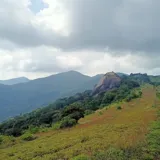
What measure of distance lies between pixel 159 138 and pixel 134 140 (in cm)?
258

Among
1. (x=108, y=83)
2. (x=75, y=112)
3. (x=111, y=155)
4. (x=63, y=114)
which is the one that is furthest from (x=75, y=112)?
(x=108, y=83)

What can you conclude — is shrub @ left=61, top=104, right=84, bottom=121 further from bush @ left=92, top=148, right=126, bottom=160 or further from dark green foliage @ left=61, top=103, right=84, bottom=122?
bush @ left=92, top=148, right=126, bottom=160

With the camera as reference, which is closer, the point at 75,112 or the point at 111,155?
the point at 111,155

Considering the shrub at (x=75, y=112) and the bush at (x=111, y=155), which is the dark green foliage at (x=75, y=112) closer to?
the shrub at (x=75, y=112)

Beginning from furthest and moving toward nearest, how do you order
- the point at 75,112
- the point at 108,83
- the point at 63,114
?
the point at 108,83, the point at 63,114, the point at 75,112

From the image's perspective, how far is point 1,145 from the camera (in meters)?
35.7

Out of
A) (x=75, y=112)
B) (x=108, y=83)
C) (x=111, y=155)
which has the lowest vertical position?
(x=111, y=155)

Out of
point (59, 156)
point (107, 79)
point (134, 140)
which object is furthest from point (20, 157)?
point (107, 79)

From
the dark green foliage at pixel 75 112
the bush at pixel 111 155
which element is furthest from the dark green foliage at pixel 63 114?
the bush at pixel 111 155

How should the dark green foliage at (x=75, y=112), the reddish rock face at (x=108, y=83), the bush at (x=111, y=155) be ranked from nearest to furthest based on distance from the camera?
the bush at (x=111, y=155), the dark green foliage at (x=75, y=112), the reddish rock face at (x=108, y=83)

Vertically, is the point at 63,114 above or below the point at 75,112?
below

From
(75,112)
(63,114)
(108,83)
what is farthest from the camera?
(108,83)

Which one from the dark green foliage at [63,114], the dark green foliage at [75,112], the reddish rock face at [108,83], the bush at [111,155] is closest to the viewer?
the bush at [111,155]

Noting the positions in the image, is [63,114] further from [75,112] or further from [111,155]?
[111,155]
